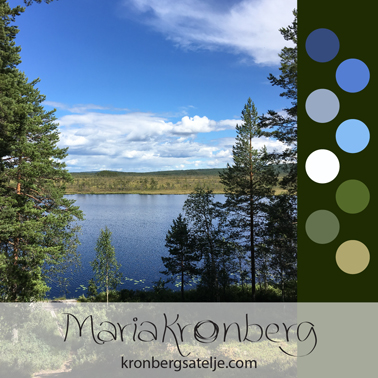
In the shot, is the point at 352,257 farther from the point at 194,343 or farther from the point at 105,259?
the point at 105,259

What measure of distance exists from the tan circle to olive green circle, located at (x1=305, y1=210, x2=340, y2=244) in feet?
0.42

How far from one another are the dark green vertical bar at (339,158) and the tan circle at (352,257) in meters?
0.04

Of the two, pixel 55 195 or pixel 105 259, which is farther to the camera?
pixel 105 259

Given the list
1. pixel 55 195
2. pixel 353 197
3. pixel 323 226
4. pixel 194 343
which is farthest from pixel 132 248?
pixel 353 197

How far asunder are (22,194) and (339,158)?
49.5 feet

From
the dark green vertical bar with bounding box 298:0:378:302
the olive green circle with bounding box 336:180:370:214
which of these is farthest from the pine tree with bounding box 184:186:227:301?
the olive green circle with bounding box 336:180:370:214

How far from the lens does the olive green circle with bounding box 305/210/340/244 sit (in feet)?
7.72

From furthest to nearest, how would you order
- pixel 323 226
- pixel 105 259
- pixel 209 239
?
pixel 105 259, pixel 209 239, pixel 323 226

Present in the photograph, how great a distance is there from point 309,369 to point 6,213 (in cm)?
1289

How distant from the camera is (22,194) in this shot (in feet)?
45.7

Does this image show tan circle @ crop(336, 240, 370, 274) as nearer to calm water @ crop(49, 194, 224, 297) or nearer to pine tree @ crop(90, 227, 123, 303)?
calm water @ crop(49, 194, 224, 297)

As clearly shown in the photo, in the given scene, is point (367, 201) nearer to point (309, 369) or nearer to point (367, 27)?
point (367, 27)

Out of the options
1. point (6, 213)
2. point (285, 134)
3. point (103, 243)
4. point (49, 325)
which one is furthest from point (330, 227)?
point (103, 243)

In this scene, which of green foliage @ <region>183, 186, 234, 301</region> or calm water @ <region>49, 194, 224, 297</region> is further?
calm water @ <region>49, 194, 224, 297</region>
